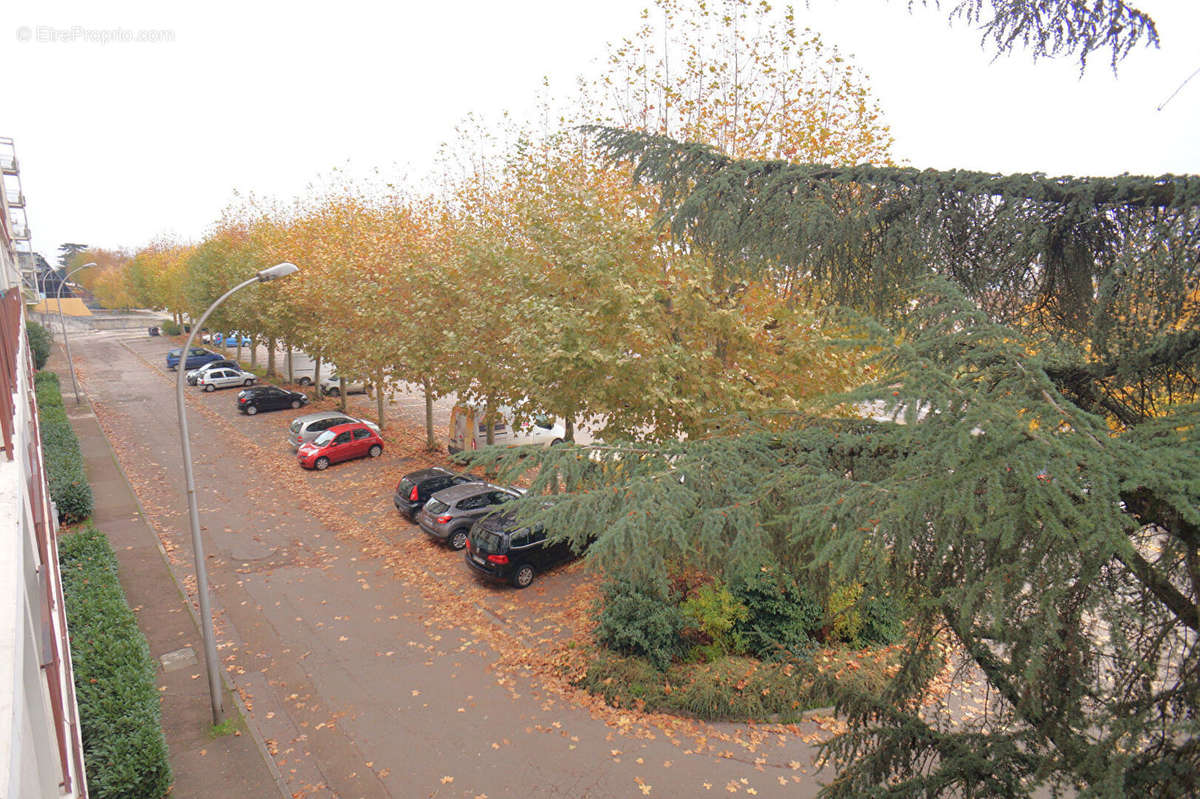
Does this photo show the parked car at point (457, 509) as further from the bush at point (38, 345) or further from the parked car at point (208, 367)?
the bush at point (38, 345)

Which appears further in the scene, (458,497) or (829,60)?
(458,497)

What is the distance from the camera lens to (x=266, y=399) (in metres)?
29.5

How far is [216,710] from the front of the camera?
9.55m

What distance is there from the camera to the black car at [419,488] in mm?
17375

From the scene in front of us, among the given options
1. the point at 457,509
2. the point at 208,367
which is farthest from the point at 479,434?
the point at 208,367

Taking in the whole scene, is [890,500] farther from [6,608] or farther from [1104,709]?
[6,608]

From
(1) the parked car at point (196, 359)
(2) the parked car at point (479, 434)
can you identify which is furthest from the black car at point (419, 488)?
(1) the parked car at point (196, 359)

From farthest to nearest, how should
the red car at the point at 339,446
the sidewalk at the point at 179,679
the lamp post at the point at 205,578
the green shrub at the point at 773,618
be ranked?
1. the red car at the point at 339,446
2. the green shrub at the point at 773,618
3. the lamp post at the point at 205,578
4. the sidewalk at the point at 179,679

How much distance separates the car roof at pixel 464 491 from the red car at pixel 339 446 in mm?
7538

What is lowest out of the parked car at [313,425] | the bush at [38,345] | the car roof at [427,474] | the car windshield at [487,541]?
the car windshield at [487,541]

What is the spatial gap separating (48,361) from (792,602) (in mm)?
53470

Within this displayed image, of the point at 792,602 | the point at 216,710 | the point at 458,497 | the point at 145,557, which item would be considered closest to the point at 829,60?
the point at 792,602

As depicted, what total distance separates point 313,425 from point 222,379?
49.3 ft

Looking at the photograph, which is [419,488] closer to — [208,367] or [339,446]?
[339,446]
